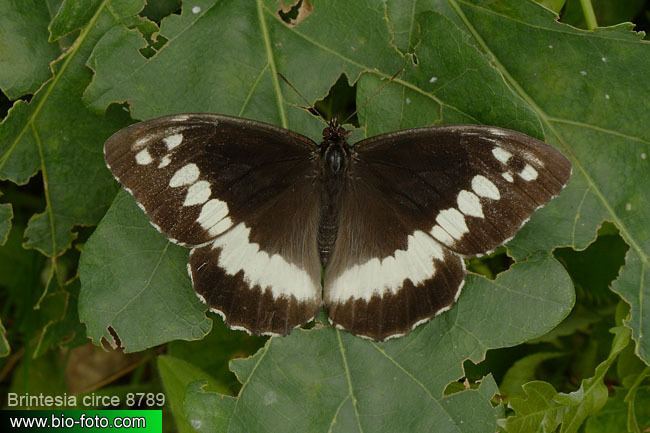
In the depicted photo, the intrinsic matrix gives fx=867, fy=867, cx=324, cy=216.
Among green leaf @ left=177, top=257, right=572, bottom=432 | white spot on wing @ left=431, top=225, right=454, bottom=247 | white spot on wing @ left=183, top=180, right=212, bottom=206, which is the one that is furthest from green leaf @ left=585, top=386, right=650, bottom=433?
white spot on wing @ left=183, top=180, right=212, bottom=206

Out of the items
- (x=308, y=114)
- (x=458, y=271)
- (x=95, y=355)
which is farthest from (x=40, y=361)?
(x=458, y=271)

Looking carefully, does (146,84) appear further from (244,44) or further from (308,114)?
(308,114)

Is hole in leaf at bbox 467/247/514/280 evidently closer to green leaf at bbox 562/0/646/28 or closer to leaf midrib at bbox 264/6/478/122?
leaf midrib at bbox 264/6/478/122

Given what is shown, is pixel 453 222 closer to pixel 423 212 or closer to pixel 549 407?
pixel 423 212

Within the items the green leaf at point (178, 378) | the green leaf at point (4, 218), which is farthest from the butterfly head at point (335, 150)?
the green leaf at point (4, 218)

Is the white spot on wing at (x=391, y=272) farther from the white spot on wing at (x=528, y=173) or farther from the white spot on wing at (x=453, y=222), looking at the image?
the white spot on wing at (x=528, y=173)

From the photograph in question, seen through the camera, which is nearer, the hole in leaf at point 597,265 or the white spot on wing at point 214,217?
the white spot on wing at point 214,217
